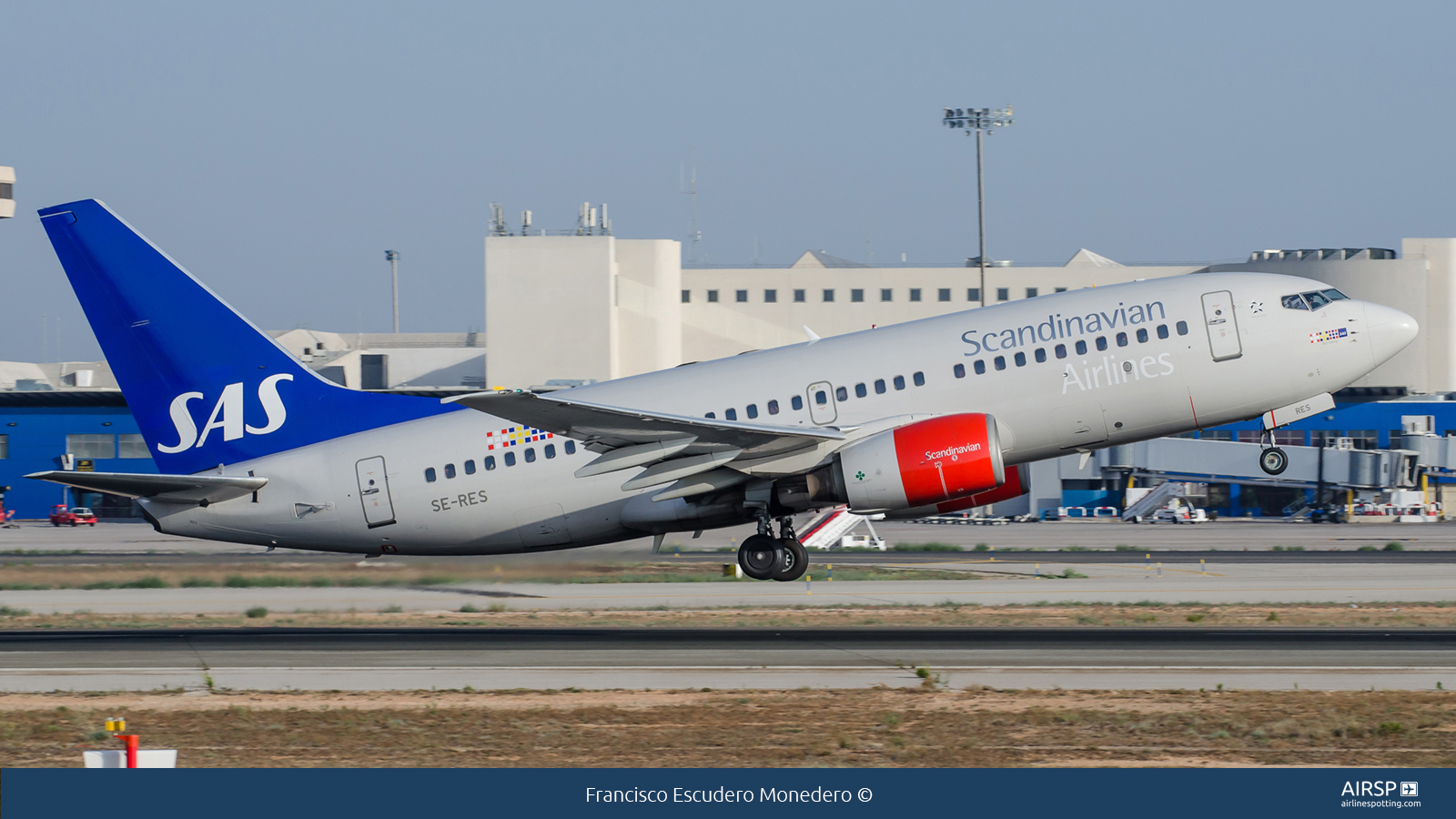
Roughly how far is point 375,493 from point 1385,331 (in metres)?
20.1

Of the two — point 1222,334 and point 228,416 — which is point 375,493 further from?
point 1222,334

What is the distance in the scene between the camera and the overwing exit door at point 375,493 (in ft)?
88.5

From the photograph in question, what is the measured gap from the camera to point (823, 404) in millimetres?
26016

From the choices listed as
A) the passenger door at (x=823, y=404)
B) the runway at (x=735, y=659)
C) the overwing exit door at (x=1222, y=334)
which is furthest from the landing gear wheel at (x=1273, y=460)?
the passenger door at (x=823, y=404)

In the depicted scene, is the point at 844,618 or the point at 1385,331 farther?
the point at 1385,331

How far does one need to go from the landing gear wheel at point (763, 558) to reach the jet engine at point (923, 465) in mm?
2787

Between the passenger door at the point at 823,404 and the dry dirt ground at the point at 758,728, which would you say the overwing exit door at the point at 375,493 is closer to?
the passenger door at the point at 823,404

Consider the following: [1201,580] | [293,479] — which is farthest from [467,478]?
[1201,580]

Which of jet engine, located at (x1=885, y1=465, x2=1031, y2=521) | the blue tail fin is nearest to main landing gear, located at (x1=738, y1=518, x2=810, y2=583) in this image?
jet engine, located at (x1=885, y1=465, x2=1031, y2=521)

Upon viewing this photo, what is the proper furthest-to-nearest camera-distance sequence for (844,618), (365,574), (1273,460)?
(365,574) → (1273,460) → (844,618)

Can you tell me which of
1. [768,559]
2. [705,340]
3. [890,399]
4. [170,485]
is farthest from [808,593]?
[705,340]

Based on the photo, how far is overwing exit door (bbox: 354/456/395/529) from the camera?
27.0 meters

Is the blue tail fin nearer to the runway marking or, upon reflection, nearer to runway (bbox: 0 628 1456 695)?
runway (bbox: 0 628 1456 695)

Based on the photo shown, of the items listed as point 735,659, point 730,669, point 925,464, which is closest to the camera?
point 730,669
